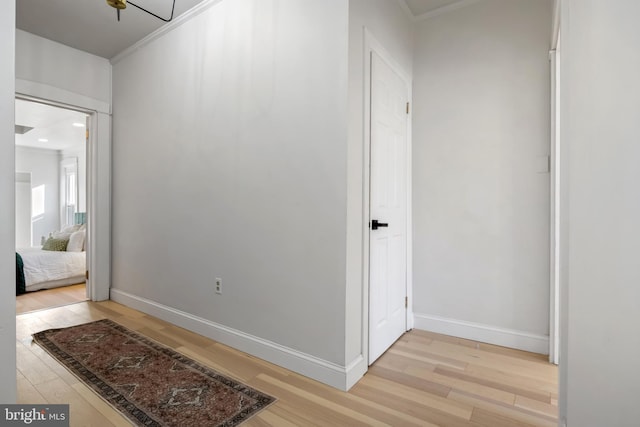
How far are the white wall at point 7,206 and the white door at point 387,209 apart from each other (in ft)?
5.57

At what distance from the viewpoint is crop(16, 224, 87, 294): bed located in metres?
3.98

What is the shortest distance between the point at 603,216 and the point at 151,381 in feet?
7.64

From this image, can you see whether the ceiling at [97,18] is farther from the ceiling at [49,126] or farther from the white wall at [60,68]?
the ceiling at [49,126]

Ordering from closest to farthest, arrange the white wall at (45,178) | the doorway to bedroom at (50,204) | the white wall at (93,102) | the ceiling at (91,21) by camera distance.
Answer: the ceiling at (91,21), the white wall at (93,102), the doorway to bedroom at (50,204), the white wall at (45,178)

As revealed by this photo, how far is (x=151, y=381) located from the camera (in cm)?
189

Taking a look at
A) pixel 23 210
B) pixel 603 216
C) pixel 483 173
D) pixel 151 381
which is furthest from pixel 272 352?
pixel 23 210

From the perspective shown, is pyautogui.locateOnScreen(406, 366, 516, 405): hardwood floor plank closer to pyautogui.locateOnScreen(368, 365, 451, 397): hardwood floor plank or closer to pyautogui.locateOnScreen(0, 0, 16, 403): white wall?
pyautogui.locateOnScreen(368, 365, 451, 397): hardwood floor plank

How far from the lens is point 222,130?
2.46 m

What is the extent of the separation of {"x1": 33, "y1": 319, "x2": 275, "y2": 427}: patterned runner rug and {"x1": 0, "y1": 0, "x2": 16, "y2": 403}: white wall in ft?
2.33

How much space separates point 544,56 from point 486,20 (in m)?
0.53

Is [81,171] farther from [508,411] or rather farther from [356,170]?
[508,411]

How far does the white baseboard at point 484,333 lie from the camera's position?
7.49 feet

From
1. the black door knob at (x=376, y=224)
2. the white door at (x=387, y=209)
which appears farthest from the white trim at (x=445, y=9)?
the black door knob at (x=376, y=224)

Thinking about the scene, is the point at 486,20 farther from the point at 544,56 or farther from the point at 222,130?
the point at 222,130
